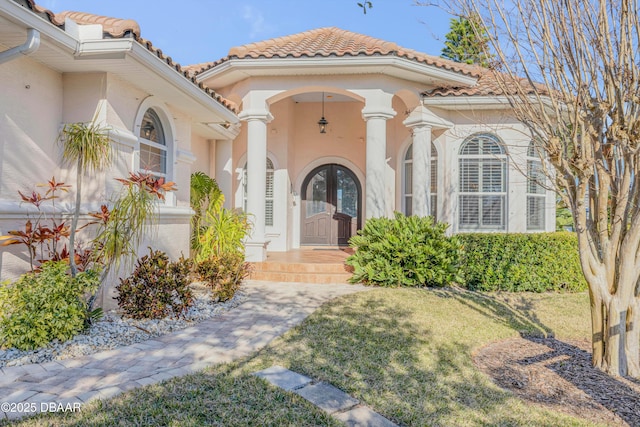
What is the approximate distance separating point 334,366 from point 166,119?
6.14m

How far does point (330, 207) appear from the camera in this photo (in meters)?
13.9

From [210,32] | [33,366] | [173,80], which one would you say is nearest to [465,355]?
[33,366]

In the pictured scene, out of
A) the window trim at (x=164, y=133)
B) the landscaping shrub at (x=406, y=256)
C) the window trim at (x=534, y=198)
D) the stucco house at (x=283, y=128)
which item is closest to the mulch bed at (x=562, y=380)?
the stucco house at (x=283, y=128)

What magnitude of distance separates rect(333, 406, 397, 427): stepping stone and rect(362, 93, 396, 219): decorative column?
22.1 feet

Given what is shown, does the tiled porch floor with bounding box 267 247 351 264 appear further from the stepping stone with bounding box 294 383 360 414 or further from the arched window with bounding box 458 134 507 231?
the stepping stone with bounding box 294 383 360 414

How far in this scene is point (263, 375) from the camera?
382 cm

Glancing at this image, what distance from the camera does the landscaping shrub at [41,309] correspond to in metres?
4.28

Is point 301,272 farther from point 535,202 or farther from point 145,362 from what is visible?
point 535,202

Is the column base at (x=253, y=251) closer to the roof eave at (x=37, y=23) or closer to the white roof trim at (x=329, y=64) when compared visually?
the white roof trim at (x=329, y=64)

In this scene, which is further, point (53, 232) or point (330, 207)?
point (330, 207)

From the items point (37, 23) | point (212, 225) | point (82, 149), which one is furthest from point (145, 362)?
point (212, 225)

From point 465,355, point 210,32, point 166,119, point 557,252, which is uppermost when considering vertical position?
point 210,32

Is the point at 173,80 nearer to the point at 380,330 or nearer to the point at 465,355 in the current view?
the point at 380,330

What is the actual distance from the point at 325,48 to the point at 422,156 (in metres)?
3.74
